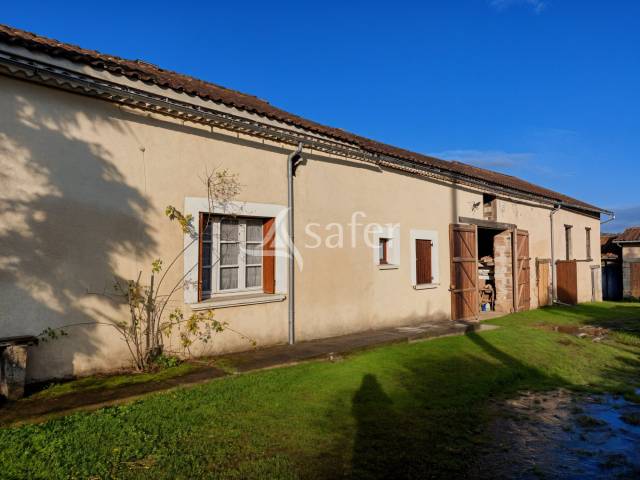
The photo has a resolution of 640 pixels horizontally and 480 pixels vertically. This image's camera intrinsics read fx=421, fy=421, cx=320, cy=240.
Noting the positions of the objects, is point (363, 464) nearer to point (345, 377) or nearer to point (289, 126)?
point (345, 377)

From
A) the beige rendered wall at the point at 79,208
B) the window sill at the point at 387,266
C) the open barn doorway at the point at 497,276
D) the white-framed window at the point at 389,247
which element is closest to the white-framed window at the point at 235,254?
the beige rendered wall at the point at 79,208

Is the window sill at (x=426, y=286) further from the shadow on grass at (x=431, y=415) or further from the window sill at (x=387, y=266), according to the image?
the shadow on grass at (x=431, y=415)

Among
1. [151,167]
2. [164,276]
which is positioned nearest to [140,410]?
[164,276]

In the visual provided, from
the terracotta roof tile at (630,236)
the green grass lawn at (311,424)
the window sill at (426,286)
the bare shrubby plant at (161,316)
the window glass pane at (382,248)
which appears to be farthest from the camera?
the terracotta roof tile at (630,236)

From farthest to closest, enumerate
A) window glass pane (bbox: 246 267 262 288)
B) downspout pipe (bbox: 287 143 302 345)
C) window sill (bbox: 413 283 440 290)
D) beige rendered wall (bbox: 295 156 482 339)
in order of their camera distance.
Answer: window sill (bbox: 413 283 440 290) → beige rendered wall (bbox: 295 156 482 339) → downspout pipe (bbox: 287 143 302 345) → window glass pane (bbox: 246 267 262 288)

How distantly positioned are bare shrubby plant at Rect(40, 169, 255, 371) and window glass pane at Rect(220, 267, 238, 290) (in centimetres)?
63

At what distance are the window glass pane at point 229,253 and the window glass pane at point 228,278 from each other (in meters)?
0.11

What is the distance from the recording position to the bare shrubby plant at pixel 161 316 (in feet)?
17.4

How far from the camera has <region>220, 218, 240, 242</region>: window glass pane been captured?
656 cm

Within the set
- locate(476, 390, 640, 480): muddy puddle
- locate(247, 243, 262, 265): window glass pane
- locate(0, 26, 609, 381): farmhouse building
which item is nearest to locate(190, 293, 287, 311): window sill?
locate(0, 26, 609, 381): farmhouse building

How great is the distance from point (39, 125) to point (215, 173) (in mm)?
2254

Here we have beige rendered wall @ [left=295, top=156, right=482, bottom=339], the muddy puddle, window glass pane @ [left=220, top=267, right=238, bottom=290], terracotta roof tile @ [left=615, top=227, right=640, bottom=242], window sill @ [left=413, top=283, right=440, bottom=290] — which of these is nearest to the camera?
the muddy puddle

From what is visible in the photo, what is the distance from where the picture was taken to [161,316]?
18.5 feet

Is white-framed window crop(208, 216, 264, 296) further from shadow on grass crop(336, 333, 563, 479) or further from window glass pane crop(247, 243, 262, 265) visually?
shadow on grass crop(336, 333, 563, 479)
